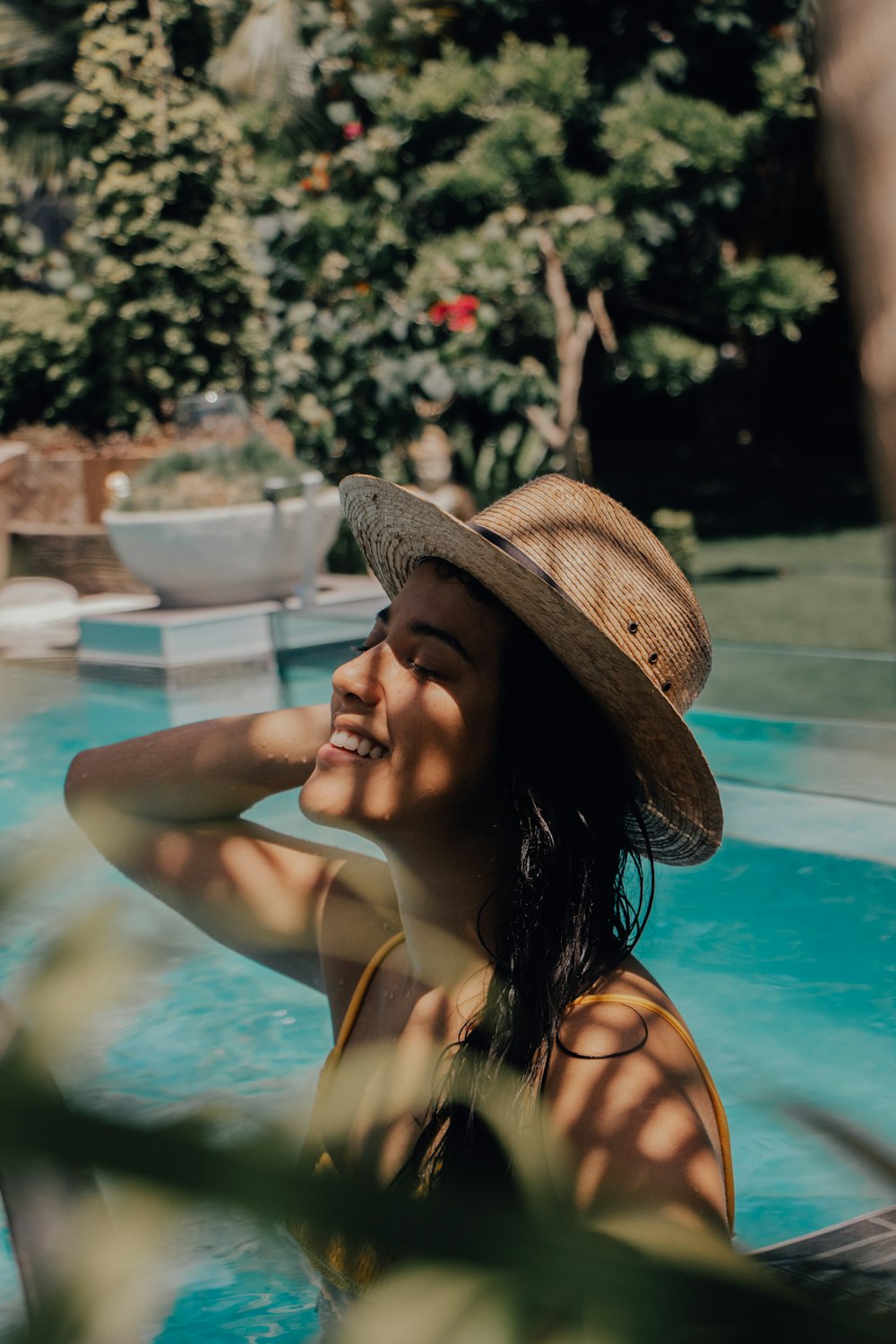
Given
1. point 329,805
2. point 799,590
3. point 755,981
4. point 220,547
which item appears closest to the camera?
point 329,805

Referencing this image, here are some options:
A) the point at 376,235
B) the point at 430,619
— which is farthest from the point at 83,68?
the point at 430,619

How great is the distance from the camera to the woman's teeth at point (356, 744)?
168 cm

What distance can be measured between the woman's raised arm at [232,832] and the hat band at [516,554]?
46 cm

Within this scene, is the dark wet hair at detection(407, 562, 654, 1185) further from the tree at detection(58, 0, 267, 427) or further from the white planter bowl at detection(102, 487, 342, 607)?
the tree at detection(58, 0, 267, 427)

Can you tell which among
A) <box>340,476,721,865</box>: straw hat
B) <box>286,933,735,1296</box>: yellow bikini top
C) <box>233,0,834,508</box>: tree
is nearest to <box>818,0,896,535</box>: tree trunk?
<box>286,933,735,1296</box>: yellow bikini top

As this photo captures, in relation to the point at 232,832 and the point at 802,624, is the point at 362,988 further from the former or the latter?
the point at 802,624

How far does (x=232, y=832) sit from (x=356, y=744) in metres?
0.60

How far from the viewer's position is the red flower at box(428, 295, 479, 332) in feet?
36.5

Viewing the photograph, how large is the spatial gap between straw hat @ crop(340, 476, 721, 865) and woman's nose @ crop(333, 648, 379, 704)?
0.18 metres

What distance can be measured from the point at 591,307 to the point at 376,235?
1826 millimetres

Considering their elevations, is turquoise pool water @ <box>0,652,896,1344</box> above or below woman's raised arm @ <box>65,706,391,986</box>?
below

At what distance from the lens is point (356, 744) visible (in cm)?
168

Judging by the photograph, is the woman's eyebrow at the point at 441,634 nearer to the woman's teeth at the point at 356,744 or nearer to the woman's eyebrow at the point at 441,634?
the woman's eyebrow at the point at 441,634

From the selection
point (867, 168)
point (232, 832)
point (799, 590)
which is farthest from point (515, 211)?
point (867, 168)
